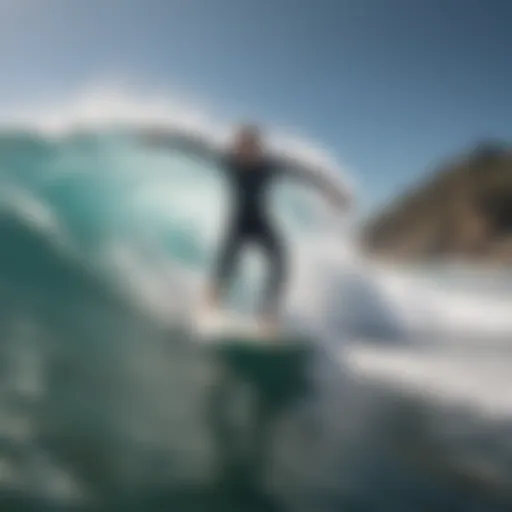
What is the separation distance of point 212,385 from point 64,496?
0.72 m

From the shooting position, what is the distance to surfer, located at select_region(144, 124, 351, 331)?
3.21m

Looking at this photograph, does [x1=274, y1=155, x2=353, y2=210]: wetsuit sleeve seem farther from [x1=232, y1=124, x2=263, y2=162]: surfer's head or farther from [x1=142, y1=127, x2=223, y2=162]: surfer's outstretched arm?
[x1=142, y1=127, x2=223, y2=162]: surfer's outstretched arm

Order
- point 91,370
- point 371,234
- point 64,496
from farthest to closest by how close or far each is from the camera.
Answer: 1. point 371,234
2. point 91,370
3. point 64,496

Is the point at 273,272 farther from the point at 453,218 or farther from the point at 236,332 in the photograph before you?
the point at 453,218

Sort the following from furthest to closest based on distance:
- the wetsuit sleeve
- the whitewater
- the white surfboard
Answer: the wetsuit sleeve < the white surfboard < the whitewater

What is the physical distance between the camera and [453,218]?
3.41 m

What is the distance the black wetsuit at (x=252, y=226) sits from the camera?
3207 mm

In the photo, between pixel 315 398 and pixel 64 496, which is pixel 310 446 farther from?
pixel 64 496

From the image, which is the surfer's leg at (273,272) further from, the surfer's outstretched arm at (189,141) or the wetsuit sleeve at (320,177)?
the surfer's outstretched arm at (189,141)

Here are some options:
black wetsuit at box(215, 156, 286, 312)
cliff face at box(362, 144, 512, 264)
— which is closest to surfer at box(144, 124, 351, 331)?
black wetsuit at box(215, 156, 286, 312)

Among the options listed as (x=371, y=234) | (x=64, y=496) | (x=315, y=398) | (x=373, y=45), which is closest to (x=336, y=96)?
(x=373, y=45)

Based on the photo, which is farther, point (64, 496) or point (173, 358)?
point (173, 358)

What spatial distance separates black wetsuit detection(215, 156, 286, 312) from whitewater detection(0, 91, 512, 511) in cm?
6

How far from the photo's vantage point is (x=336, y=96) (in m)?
3.35
